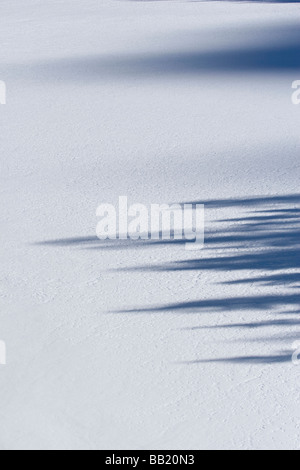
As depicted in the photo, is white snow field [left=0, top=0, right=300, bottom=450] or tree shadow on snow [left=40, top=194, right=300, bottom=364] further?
tree shadow on snow [left=40, top=194, right=300, bottom=364]

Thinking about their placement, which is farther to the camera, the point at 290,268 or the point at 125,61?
the point at 125,61

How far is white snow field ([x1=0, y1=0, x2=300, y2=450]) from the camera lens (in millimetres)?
2412

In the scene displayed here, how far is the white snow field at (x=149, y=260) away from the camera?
95.0 inches

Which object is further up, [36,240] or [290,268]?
[36,240]

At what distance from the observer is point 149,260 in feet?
10.9

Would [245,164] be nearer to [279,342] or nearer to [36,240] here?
[36,240]

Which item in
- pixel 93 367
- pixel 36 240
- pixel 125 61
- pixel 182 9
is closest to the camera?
pixel 93 367

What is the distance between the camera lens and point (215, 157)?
4.49 metres

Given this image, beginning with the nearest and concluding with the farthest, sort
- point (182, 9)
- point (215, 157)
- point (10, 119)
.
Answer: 1. point (215, 157)
2. point (10, 119)
3. point (182, 9)

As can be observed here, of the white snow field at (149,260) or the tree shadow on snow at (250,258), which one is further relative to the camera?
the tree shadow on snow at (250,258)

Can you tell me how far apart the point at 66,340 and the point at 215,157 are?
1.99m
